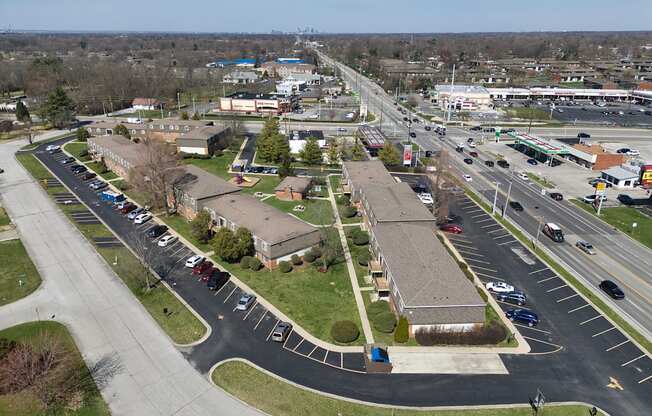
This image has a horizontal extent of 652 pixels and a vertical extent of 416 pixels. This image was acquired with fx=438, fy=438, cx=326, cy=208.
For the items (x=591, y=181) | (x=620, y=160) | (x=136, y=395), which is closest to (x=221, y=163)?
(x=136, y=395)

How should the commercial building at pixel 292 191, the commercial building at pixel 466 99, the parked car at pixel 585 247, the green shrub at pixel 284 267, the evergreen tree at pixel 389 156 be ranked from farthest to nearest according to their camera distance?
the commercial building at pixel 466 99
the evergreen tree at pixel 389 156
the commercial building at pixel 292 191
the parked car at pixel 585 247
the green shrub at pixel 284 267

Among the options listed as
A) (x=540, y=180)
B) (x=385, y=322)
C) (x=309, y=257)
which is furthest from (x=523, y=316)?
(x=540, y=180)

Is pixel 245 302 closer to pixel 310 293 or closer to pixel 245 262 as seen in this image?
pixel 310 293

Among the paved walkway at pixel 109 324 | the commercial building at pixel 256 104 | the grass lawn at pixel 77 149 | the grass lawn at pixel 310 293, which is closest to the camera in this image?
the paved walkway at pixel 109 324

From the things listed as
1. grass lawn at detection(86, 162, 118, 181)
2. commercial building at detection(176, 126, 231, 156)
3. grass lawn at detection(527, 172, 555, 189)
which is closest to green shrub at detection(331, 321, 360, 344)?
grass lawn at detection(527, 172, 555, 189)

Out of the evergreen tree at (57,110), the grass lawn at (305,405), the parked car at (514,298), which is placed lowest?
the grass lawn at (305,405)

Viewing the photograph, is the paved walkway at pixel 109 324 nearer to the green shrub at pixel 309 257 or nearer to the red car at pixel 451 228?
the green shrub at pixel 309 257

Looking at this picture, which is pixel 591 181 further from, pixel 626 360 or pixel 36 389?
pixel 36 389

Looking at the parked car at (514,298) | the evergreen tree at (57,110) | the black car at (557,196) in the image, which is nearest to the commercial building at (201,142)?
the evergreen tree at (57,110)
